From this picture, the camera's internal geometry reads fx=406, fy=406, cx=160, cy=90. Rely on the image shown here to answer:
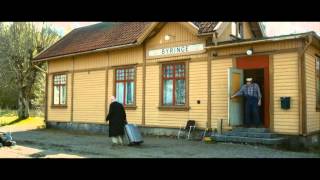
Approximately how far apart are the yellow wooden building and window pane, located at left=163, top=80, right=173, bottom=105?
42 mm

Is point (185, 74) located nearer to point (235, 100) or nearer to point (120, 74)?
point (235, 100)

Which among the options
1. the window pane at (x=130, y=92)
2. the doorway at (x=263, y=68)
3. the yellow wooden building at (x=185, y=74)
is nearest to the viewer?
the yellow wooden building at (x=185, y=74)

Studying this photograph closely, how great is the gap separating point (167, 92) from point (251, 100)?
4.23m

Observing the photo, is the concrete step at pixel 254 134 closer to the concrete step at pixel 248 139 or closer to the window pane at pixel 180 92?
the concrete step at pixel 248 139

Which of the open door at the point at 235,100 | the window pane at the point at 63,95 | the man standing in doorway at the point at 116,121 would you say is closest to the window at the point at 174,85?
the open door at the point at 235,100

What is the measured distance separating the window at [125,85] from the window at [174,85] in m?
1.92

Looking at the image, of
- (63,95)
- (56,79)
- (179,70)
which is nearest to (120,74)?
(179,70)

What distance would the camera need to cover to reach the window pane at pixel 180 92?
16.8 m

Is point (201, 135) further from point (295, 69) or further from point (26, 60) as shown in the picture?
point (26, 60)

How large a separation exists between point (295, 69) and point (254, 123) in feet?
7.77

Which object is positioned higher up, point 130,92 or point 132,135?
point 130,92

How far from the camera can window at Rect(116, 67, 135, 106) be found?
18797mm

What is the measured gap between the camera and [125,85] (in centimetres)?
1906
